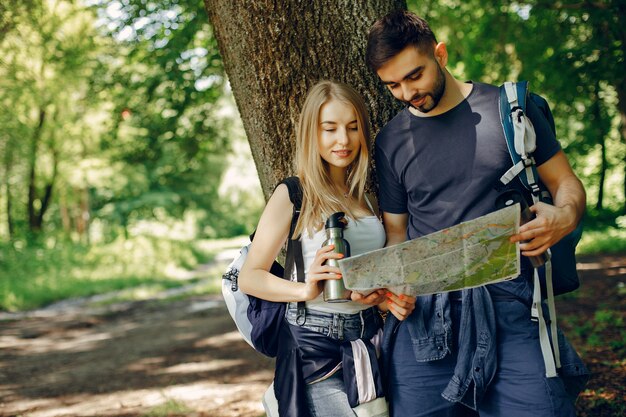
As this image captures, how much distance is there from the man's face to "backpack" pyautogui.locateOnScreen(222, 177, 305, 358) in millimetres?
573

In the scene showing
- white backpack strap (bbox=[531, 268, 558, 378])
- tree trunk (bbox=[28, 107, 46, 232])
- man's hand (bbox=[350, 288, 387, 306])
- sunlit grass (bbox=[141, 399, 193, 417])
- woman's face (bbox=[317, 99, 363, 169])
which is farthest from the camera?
tree trunk (bbox=[28, 107, 46, 232])

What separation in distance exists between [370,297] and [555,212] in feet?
2.35

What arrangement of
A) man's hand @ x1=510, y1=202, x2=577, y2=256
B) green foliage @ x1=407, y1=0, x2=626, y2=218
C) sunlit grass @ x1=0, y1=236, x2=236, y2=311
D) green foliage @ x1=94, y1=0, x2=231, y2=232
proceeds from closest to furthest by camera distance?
man's hand @ x1=510, y1=202, x2=577, y2=256 → green foliage @ x1=407, y1=0, x2=626, y2=218 → green foliage @ x1=94, y1=0, x2=231, y2=232 → sunlit grass @ x1=0, y1=236, x2=236, y2=311

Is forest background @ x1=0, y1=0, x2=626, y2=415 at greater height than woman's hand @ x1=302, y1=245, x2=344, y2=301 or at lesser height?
greater

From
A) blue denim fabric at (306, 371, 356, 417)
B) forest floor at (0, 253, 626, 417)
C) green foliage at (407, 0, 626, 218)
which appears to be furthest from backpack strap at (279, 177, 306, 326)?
green foliage at (407, 0, 626, 218)

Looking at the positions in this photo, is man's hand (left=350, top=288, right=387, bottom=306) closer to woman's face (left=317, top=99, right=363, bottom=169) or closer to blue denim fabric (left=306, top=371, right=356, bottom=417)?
blue denim fabric (left=306, top=371, right=356, bottom=417)

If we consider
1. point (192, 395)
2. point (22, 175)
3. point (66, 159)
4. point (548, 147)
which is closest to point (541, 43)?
point (192, 395)

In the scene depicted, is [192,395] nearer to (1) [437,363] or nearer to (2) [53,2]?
(1) [437,363]

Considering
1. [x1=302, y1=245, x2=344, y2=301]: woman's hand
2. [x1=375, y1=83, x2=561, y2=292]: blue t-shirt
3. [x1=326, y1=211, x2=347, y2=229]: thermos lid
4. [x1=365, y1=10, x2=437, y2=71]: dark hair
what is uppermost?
[x1=365, y1=10, x2=437, y2=71]: dark hair

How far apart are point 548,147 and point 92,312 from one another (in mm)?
11887

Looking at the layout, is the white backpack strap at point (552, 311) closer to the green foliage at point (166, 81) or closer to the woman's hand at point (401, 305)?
the woman's hand at point (401, 305)

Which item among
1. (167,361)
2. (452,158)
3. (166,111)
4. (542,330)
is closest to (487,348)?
(542,330)

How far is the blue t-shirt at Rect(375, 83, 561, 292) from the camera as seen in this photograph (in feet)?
7.27

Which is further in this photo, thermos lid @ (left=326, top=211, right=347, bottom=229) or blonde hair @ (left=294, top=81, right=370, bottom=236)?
blonde hair @ (left=294, top=81, right=370, bottom=236)
